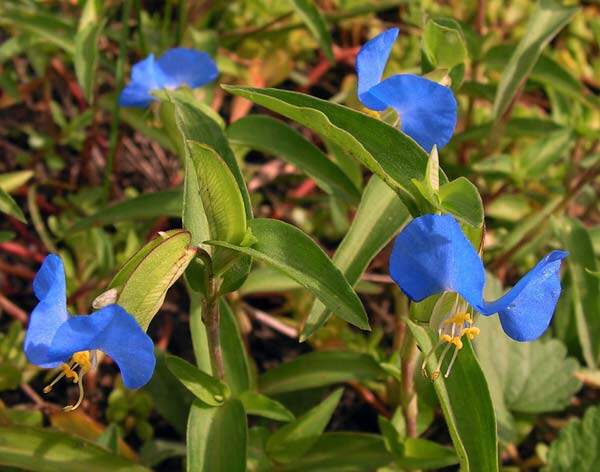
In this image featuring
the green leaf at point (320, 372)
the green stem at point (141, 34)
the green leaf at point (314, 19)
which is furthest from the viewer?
the green stem at point (141, 34)

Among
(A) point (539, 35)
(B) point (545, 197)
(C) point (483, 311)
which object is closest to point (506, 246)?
(B) point (545, 197)

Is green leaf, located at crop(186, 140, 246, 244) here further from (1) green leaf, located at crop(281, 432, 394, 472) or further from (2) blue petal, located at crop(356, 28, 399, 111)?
(1) green leaf, located at crop(281, 432, 394, 472)

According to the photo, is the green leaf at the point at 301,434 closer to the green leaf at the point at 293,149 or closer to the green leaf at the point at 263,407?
the green leaf at the point at 263,407

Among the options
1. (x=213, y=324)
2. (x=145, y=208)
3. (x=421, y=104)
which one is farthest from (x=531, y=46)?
(x=213, y=324)

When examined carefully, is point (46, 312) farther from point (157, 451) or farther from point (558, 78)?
point (558, 78)

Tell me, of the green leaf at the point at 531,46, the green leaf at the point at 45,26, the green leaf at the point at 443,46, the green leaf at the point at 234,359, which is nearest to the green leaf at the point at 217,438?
the green leaf at the point at 234,359

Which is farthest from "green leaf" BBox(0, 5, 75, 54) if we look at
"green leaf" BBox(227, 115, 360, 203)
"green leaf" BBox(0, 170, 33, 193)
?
"green leaf" BBox(227, 115, 360, 203)
